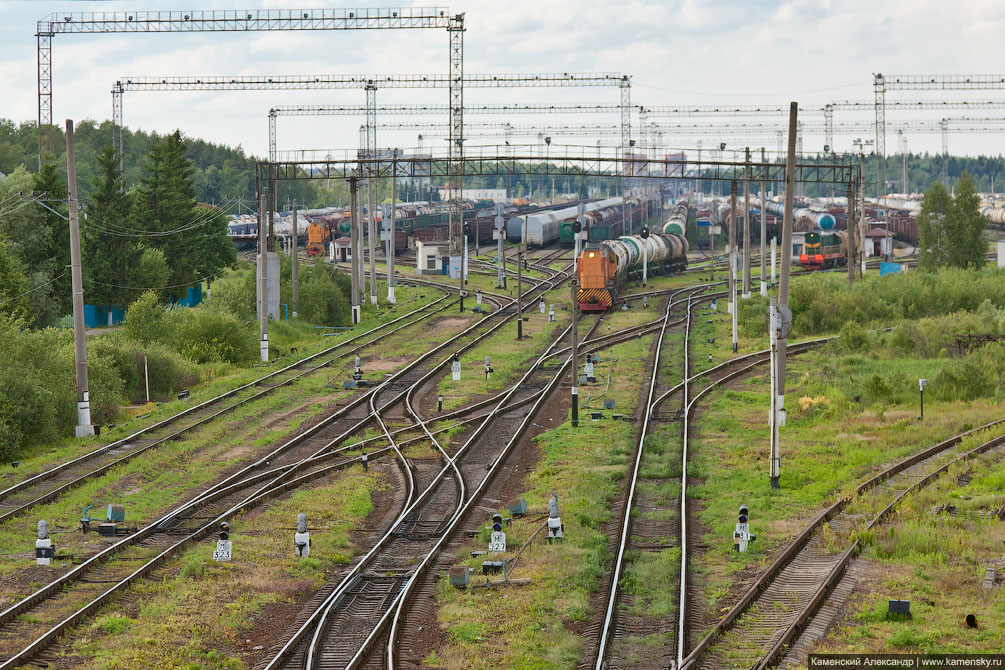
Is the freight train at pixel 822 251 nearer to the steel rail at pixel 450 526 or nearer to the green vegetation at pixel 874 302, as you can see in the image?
the green vegetation at pixel 874 302

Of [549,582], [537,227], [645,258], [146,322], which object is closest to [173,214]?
[146,322]

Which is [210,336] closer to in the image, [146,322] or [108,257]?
[146,322]

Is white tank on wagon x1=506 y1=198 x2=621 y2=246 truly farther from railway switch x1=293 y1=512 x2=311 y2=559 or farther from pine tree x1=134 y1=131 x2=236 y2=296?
railway switch x1=293 y1=512 x2=311 y2=559

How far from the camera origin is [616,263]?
63.0 metres

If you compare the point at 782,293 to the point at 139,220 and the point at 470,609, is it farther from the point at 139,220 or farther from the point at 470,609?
the point at 139,220

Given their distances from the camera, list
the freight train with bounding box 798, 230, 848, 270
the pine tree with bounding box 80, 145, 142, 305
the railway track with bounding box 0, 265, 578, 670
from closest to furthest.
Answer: the railway track with bounding box 0, 265, 578, 670 → the pine tree with bounding box 80, 145, 142, 305 → the freight train with bounding box 798, 230, 848, 270

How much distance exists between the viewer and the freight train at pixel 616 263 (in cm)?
6006

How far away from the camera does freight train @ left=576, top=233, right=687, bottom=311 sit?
60062mm

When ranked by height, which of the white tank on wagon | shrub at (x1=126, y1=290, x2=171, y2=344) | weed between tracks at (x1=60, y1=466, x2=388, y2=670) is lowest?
weed between tracks at (x1=60, y1=466, x2=388, y2=670)

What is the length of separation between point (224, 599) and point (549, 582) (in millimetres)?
5286

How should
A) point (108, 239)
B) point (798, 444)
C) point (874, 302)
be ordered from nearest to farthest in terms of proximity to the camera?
1. point (798, 444)
2. point (874, 302)
3. point (108, 239)

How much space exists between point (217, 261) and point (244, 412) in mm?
42062

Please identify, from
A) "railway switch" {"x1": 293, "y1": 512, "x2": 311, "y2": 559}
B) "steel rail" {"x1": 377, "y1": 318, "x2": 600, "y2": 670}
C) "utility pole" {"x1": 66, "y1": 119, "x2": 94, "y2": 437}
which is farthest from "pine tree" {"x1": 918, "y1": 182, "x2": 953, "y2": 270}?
"railway switch" {"x1": 293, "y1": 512, "x2": 311, "y2": 559}

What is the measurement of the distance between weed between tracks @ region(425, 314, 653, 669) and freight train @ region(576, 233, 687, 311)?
30531 millimetres
